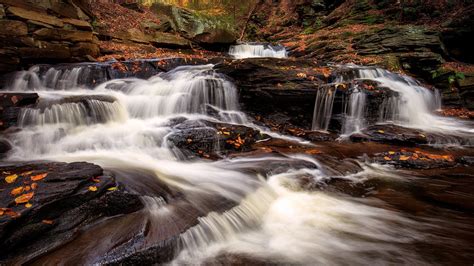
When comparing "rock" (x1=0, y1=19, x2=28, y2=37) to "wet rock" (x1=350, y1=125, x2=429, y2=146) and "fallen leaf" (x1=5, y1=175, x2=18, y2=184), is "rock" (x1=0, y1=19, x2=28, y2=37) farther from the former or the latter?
"wet rock" (x1=350, y1=125, x2=429, y2=146)

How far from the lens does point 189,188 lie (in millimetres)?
4164

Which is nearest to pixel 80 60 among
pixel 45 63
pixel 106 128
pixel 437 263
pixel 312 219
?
pixel 45 63

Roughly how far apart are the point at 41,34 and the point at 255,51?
10.6 meters

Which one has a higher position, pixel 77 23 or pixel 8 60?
pixel 77 23

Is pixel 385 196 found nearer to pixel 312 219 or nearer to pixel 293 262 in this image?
pixel 312 219

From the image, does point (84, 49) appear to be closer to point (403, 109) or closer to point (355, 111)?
point (355, 111)

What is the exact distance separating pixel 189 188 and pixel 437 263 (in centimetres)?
314

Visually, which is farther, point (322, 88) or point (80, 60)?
point (80, 60)

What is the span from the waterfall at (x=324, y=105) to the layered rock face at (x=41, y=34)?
27.1 feet

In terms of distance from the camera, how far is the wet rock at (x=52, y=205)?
2.55 m

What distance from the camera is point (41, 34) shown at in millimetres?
8305

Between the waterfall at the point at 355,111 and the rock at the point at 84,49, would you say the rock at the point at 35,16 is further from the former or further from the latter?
the waterfall at the point at 355,111

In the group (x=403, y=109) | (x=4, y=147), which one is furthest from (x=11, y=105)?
(x=403, y=109)

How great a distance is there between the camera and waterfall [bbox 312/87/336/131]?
8.53m
